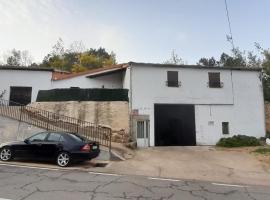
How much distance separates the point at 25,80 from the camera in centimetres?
2716

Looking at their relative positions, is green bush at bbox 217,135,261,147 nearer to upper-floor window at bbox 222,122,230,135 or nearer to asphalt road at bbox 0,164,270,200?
upper-floor window at bbox 222,122,230,135

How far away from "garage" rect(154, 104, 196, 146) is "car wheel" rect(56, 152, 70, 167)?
9.74 metres

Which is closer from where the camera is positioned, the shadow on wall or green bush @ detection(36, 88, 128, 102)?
the shadow on wall

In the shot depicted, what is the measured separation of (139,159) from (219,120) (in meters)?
9.05

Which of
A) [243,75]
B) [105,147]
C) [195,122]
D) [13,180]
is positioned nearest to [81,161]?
[105,147]

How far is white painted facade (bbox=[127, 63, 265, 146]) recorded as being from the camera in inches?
866

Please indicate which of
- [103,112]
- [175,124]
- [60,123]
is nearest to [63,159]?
[60,123]

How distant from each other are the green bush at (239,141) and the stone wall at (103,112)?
271 inches

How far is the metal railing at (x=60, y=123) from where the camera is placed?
739 inches

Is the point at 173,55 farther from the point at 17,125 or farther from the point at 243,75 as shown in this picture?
the point at 17,125

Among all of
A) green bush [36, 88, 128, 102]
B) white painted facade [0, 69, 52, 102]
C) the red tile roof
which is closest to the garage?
green bush [36, 88, 128, 102]

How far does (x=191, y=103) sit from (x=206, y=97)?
1.25 meters

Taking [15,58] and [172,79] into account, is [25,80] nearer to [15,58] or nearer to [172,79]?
[172,79]

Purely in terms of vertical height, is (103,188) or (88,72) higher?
(88,72)
